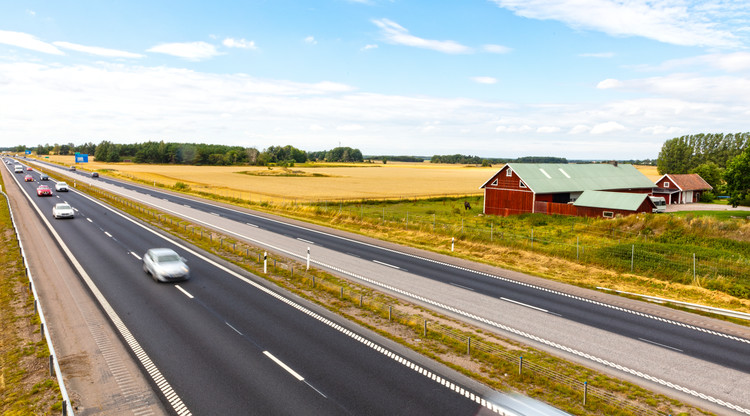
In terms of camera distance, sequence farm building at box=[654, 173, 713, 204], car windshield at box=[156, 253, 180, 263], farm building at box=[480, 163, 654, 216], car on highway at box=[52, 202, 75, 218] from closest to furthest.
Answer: car windshield at box=[156, 253, 180, 263], car on highway at box=[52, 202, 75, 218], farm building at box=[480, 163, 654, 216], farm building at box=[654, 173, 713, 204]

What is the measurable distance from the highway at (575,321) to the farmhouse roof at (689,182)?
212ft

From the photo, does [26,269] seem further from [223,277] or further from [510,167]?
[510,167]

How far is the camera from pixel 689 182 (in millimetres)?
72375

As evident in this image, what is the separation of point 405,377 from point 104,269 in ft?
62.3

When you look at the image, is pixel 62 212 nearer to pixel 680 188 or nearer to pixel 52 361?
pixel 52 361

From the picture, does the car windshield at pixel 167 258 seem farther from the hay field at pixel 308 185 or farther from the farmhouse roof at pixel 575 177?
the hay field at pixel 308 185

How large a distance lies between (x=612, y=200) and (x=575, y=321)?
118 feet

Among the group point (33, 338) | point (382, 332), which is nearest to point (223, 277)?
point (33, 338)

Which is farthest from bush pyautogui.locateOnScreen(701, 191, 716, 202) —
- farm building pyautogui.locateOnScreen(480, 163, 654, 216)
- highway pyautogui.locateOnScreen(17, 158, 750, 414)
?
highway pyautogui.locateOnScreen(17, 158, 750, 414)

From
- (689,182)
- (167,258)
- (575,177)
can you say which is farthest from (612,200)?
(167,258)

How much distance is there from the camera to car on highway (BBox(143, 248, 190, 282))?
2014cm

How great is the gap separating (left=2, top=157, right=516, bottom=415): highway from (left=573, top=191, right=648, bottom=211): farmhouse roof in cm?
4119

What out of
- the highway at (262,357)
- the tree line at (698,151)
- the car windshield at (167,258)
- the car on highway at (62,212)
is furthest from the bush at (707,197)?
the car on highway at (62,212)

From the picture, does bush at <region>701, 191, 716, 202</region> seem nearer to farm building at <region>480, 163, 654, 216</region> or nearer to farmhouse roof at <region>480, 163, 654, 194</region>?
farmhouse roof at <region>480, 163, 654, 194</region>
